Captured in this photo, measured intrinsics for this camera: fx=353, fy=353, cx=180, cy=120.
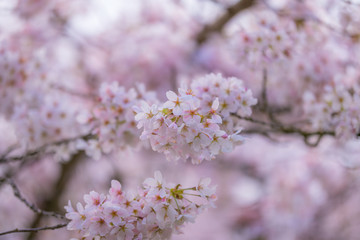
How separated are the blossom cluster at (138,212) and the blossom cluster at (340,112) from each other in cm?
106

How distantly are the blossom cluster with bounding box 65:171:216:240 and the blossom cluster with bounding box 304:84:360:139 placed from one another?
106 cm

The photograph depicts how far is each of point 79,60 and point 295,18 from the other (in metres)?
3.47

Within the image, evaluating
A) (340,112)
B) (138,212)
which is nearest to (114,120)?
(138,212)

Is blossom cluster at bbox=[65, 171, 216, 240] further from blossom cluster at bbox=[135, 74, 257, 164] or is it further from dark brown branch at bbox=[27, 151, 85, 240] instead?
dark brown branch at bbox=[27, 151, 85, 240]

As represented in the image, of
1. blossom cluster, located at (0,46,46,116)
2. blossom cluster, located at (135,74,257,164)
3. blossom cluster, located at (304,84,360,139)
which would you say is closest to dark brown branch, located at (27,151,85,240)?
blossom cluster, located at (0,46,46,116)

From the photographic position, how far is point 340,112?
2139mm

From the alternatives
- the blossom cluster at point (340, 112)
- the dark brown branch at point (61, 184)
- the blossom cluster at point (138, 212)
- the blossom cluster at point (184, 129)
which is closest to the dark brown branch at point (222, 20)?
the blossom cluster at point (340, 112)

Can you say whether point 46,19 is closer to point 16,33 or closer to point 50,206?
point 16,33

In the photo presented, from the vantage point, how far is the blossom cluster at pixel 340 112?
2045 mm

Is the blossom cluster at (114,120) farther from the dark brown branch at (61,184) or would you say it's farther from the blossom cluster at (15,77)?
the dark brown branch at (61,184)

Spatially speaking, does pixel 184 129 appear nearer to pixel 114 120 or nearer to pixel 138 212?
pixel 138 212

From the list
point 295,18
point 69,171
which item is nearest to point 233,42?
point 295,18

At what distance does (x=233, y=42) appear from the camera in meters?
2.41

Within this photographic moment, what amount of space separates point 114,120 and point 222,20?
2839 mm
